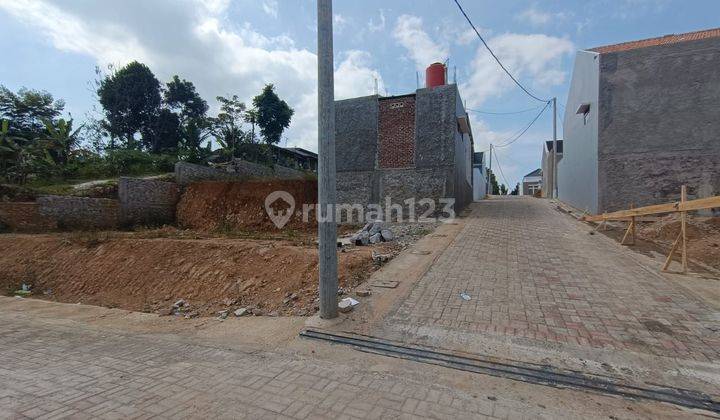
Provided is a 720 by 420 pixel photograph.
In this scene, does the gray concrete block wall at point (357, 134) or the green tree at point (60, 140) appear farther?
the green tree at point (60, 140)

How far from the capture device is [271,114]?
24.2 m

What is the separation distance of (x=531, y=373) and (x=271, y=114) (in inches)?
956

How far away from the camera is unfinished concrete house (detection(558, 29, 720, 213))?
1045cm

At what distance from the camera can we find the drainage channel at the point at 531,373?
264 centimetres

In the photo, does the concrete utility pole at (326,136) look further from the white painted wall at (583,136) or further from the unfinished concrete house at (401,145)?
the white painted wall at (583,136)

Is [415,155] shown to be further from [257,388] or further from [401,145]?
[257,388]

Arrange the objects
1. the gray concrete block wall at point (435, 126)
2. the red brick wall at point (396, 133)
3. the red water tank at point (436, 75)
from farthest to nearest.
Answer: the red water tank at point (436, 75) < the red brick wall at point (396, 133) < the gray concrete block wall at point (435, 126)

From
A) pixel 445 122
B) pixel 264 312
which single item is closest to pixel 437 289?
pixel 264 312

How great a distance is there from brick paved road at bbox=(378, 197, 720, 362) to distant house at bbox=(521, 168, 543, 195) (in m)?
51.5

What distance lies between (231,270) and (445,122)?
9.56 m

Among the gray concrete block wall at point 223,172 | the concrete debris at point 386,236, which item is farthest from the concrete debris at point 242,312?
the gray concrete block wall at point 223,172

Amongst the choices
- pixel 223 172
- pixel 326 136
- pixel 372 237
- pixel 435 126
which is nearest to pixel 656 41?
pixel 435 126

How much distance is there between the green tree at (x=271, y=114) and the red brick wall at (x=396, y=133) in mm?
12962

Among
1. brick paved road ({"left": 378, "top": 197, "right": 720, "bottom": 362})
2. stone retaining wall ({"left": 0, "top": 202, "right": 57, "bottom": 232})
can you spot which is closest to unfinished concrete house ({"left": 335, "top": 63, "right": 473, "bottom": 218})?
brick paved road ({"left": 378, "top": 197, "right": 720, "bottom": 362})
